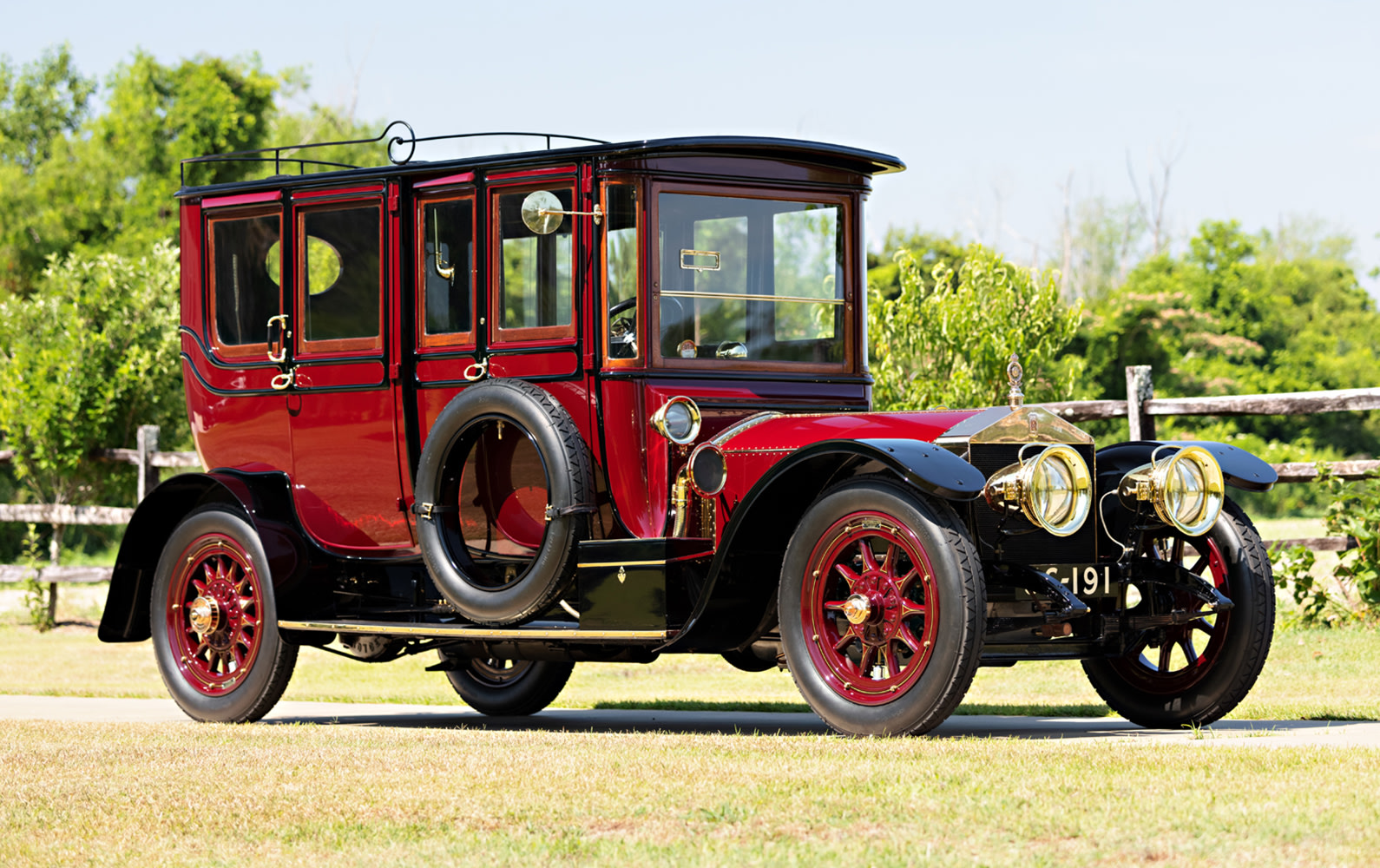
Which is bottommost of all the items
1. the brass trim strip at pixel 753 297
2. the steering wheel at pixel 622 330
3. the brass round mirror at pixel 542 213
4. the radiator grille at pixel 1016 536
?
the radiator grille at pixel 1016 536

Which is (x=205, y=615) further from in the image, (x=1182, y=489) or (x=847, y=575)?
(x=1182, y=489)

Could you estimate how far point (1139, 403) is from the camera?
1445 centimetres

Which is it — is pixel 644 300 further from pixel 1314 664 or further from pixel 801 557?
pixel 1314 664

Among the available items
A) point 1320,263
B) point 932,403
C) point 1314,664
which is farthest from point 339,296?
point 1320,263

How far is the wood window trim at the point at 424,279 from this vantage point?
9.38m

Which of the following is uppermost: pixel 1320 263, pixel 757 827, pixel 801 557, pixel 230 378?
pixel 1320 263

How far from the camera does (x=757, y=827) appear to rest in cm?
518

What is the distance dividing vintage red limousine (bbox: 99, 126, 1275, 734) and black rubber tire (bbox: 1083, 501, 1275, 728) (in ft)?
0.05

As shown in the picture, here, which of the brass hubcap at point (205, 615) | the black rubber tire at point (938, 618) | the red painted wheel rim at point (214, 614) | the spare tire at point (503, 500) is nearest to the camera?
the black rubber tire at point (938, 618)

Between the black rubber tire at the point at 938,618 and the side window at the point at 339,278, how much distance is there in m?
3.10

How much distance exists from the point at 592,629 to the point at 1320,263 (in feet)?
191

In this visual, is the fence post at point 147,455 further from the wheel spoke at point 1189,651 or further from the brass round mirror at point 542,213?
the wheel spoke at point 1189,651

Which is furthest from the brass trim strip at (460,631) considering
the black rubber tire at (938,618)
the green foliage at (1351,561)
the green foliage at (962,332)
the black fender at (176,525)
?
the green foliage at (962,332)

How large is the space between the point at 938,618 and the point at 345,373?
4075mm
